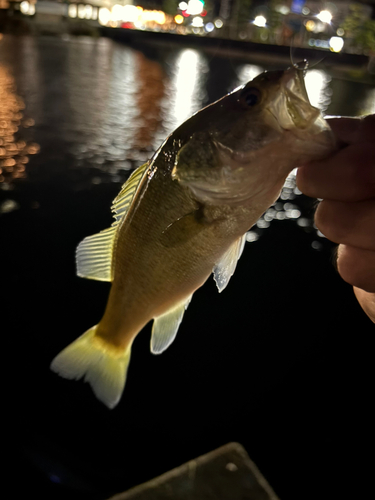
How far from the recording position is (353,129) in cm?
112

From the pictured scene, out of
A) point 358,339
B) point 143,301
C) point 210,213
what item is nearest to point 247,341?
point 358,339

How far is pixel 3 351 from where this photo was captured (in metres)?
3.55

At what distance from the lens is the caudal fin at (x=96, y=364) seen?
171cm

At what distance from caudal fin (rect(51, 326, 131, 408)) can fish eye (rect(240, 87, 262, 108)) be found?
42.9 inches

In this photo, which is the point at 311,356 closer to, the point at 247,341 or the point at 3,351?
the point at 247,341

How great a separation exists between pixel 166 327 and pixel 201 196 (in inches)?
24.3

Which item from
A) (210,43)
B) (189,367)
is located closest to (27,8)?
(210,43)

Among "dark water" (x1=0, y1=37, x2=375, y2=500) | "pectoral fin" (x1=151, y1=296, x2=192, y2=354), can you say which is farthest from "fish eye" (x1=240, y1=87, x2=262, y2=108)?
"dark water" (x1=0, y1=37, x2=375, y2=500)

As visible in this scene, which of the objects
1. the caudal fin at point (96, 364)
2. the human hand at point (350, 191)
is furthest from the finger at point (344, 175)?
the caudal fin at point (96, 364)

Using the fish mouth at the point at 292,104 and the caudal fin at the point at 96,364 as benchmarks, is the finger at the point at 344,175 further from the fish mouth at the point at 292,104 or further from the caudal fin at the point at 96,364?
the caudal fin at the point at 96,364

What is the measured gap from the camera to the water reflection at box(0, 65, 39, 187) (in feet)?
22.1

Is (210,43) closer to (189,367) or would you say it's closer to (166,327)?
(189,367)

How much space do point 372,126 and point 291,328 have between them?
337 cm

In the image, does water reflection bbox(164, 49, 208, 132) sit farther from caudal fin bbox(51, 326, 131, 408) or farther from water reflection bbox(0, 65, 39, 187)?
caudal fin bbox(51, 326, 131, 408)
